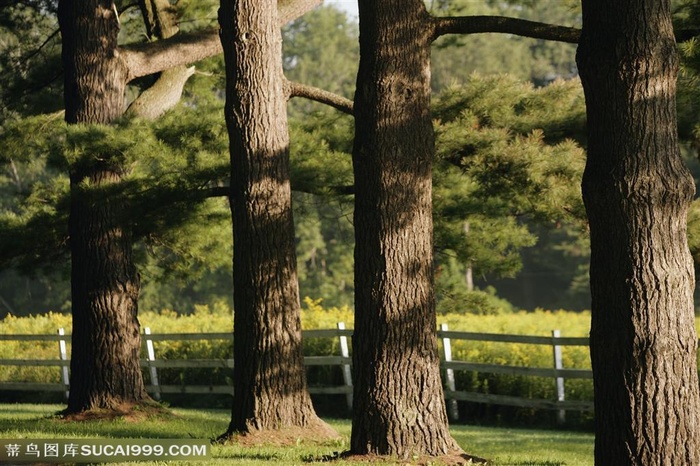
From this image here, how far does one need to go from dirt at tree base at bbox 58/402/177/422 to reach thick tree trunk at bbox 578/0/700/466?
7.95 meters

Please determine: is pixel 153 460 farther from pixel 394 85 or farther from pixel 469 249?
pixel 469 249

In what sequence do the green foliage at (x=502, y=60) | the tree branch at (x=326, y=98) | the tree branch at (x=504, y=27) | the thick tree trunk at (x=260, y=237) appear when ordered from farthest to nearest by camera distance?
the green foliage at (x=502, y=60)
the tree branch at (x=326, y=98)
the thick tree trunk at (x=260, y=237)
the tree branch at (x=504, y=27)

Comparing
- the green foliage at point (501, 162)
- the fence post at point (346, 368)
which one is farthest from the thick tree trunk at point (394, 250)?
the fence post at point (346, 368)

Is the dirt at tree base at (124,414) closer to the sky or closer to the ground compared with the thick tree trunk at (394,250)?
closer to the ground

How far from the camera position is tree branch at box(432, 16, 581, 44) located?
952cm

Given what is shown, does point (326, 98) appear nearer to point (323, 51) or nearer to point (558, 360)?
point (558, 360)

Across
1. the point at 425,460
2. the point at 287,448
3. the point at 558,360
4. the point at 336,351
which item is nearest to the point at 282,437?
the point at 287,448

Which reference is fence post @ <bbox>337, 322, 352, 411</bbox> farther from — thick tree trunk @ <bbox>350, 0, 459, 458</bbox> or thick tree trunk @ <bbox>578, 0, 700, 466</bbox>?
thick tree trunk @ <bbox>578, 0, 700, 466</bbox>

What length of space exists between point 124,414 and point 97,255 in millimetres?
2060

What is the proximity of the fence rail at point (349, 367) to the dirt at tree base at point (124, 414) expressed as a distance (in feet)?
10.7

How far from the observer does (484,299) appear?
15164 mm

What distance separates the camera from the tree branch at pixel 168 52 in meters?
14.1

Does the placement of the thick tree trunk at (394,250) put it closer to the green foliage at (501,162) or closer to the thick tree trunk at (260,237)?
the thick tree trunk at (260,237)

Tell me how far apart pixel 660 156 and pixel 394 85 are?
2.88 metres
